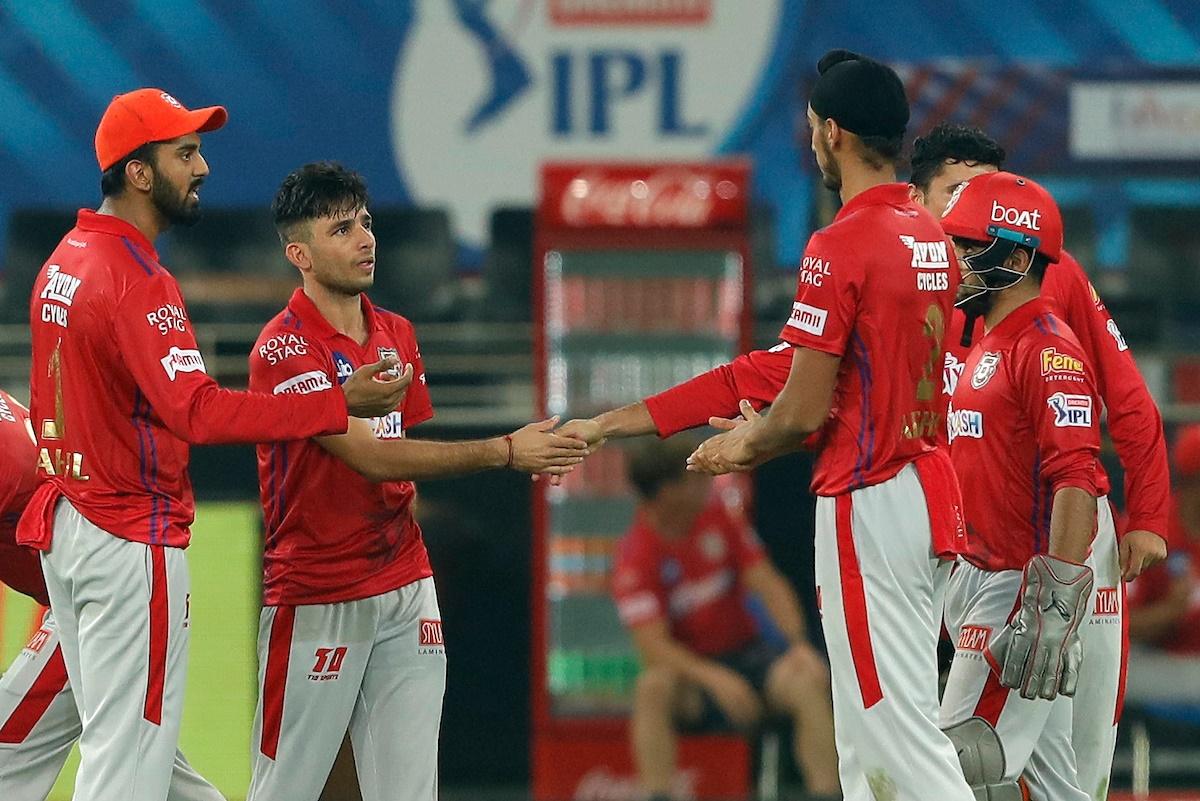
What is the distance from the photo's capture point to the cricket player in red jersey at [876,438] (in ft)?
15.5

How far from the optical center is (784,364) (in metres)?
5.61

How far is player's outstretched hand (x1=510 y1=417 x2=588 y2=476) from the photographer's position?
5500 millimetres

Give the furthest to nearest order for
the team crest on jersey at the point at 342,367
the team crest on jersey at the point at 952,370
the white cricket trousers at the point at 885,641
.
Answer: the team crest on jersey at the point at 952,370 → the team crest on jersey at the point at 342,367 → the white cricket trousers at the point at 885,641

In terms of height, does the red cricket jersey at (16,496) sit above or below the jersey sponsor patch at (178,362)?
below

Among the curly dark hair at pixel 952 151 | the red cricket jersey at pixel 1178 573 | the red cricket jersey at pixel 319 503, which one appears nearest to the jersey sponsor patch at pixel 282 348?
the red cricket jersey at pixel 319 503

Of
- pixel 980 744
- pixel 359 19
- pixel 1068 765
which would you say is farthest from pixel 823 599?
pixel 359 19

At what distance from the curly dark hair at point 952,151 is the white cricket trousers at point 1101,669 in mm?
1216

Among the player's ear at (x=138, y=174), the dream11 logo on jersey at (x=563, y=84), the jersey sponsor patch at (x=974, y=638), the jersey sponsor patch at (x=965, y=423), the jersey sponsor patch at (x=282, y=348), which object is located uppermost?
the dream11 logo on jersey at (x=563, y=84)

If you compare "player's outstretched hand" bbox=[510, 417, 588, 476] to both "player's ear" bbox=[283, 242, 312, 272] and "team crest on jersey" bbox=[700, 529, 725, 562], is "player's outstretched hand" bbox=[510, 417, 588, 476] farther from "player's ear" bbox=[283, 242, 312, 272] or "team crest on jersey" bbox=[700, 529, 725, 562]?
"team crest on jersey" bbox=[700, 529, 725, 562]

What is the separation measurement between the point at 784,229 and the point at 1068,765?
337 inches

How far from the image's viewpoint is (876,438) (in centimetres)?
481

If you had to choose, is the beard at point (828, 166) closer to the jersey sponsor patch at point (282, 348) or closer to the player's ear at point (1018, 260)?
the player's ear at point (1018, 260)

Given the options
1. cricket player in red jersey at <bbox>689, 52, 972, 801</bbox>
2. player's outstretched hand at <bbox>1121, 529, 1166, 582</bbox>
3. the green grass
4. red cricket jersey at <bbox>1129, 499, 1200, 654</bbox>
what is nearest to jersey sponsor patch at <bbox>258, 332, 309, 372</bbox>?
cricket player in red jersey at <bbox>689, 52, 972, 801</bbox>

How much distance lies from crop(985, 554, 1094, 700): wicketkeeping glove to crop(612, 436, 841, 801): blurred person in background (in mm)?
2999
